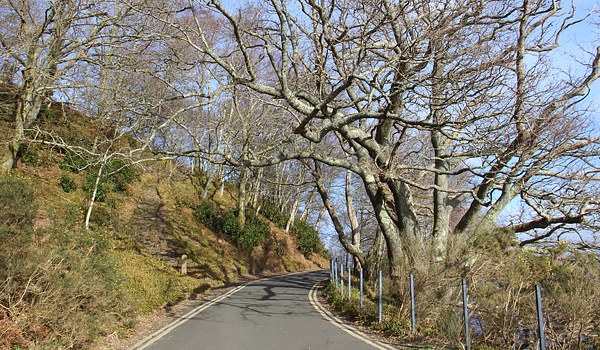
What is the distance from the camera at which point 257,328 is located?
9422mm

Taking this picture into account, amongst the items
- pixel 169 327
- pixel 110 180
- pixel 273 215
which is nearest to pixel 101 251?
pixel 169 327

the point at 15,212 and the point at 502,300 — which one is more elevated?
the point at 15,212

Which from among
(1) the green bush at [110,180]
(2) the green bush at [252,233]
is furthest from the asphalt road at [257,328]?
(2) the green bush at [252,233]

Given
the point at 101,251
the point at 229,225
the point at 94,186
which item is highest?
the point at 94,186

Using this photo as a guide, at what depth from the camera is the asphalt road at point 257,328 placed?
7.80 m

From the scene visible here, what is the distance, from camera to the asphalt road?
307 inches

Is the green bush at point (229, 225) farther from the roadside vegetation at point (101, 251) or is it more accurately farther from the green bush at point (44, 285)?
the green bush at point (44, 285)

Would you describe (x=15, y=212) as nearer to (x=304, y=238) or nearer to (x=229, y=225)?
(x=229, y=225)

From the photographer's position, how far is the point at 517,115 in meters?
9.86

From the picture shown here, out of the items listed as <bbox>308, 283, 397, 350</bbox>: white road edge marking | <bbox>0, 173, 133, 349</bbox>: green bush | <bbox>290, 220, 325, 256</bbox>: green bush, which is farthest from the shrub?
<bbox>290, 220, 325, 256</bbox>: green bush

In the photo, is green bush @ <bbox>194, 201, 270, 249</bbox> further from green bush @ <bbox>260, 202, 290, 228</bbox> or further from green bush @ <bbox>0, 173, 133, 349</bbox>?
green bush @ <bbox>0, 173, 133, 349</bbox>

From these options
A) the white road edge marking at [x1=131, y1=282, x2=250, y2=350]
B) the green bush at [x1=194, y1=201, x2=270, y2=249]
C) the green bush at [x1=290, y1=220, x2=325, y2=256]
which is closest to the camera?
the white road edge marking at [x1=131, y1=282, x2=250, y2=350]

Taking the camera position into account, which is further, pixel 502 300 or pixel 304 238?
pixel 304 238

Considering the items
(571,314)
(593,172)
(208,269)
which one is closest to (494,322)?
(571,314)
